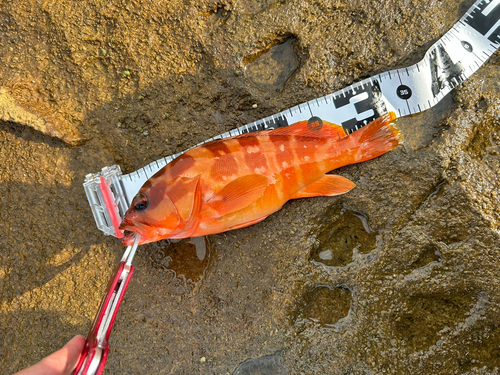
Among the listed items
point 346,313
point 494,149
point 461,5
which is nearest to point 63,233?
point 346,313

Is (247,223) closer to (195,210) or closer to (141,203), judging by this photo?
(195,210)

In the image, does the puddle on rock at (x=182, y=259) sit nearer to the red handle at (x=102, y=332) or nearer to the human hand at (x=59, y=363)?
the red handle at (x=102, y=332)

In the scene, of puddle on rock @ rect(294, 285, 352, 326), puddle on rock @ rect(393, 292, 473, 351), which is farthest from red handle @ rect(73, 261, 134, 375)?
puddle on rock @ rect(393, 292, 473, 351)

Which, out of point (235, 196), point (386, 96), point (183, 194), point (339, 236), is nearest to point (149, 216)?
point (183, 194)

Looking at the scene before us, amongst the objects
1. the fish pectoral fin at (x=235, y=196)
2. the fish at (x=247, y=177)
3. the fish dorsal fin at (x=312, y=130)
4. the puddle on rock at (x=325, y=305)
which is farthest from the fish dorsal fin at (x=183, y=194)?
the puddle on rock at (x=325, y=305)

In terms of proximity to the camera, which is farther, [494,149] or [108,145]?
[108,145]

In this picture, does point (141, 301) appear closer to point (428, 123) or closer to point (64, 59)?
point (64, 59)
